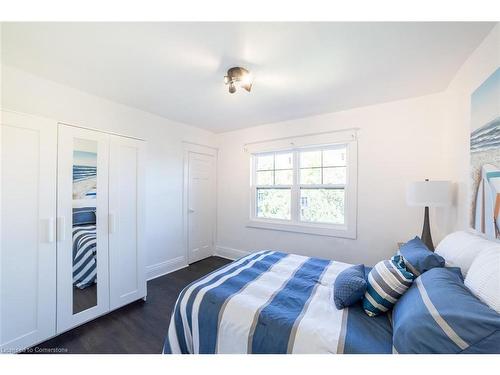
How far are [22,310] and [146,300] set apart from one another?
1088 millimetres

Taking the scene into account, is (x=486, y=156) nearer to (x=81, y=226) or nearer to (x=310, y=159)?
(x=310, y=159)

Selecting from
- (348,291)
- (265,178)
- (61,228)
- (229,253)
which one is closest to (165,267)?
(229,253)

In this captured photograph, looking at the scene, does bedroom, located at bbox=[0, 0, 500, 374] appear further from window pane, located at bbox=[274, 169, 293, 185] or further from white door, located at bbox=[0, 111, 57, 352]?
window pane, located at bbox=[274, 169, 293, 185]

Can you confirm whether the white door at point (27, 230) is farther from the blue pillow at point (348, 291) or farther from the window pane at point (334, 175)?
the window pane at point (334, 175)

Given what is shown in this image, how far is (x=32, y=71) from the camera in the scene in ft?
6.41

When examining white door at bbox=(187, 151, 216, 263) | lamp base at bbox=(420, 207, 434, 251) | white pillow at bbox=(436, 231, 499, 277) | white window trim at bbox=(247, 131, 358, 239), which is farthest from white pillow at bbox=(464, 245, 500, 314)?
white door at bbox=(187, 151, 216, 263)

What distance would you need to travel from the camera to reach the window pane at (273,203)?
3.55 metres

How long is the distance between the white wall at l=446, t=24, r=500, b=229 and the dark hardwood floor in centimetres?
295

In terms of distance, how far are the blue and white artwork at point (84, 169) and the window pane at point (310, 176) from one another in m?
2.79

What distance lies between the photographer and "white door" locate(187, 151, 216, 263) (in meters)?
3.69

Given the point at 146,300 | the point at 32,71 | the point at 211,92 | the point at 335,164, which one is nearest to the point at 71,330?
the point at 146,300

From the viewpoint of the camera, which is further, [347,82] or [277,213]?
[277,213]
